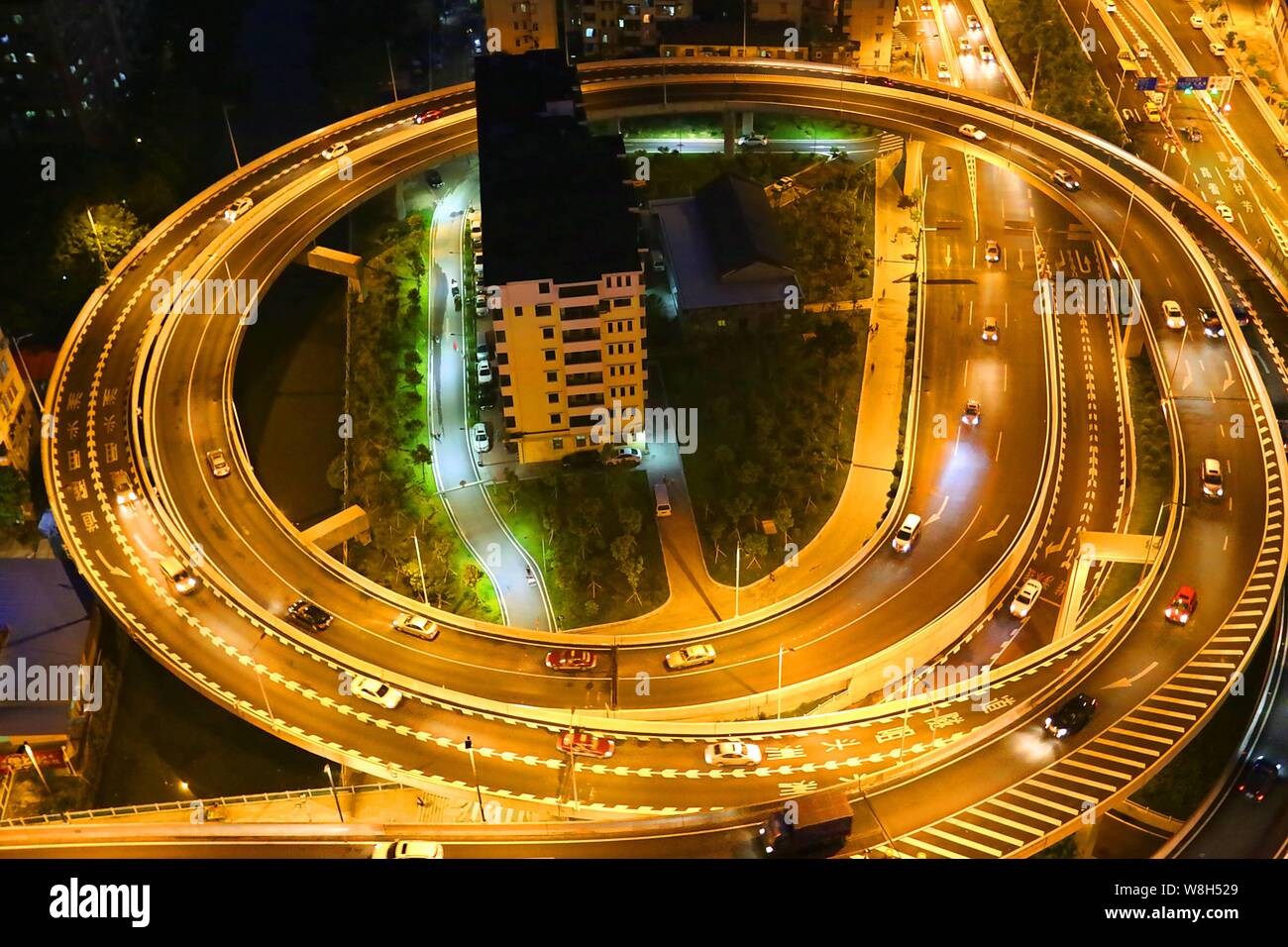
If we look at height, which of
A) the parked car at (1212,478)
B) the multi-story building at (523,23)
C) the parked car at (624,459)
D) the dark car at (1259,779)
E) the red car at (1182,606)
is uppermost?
the multi-story building at (523,23)

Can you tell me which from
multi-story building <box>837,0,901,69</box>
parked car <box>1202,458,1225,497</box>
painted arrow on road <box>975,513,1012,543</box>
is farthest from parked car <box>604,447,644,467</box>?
multi-story building <box>837,0,901,69</box>

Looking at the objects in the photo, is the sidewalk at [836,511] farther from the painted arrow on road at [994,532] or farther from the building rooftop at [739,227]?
the building rooftop at [739,227]

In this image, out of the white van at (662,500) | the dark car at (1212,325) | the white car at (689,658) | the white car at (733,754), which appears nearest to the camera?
the white car at (733,754)

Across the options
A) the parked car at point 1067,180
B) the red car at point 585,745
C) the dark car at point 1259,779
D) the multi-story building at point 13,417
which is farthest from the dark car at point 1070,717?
the multi-story building at point 13,417

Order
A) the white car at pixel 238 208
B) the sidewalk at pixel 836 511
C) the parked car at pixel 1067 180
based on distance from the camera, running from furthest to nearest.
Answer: the parked car at pixel 1067 180 < the white car at pixel 238 208 < the sidewalk at pixel 836 511

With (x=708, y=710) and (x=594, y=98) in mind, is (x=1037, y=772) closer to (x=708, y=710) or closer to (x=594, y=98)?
(x=708, y=710)

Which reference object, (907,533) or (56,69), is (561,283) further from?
(56,69)

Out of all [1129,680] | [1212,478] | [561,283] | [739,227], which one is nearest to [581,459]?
[561,283]

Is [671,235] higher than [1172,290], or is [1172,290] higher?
[671,235]
